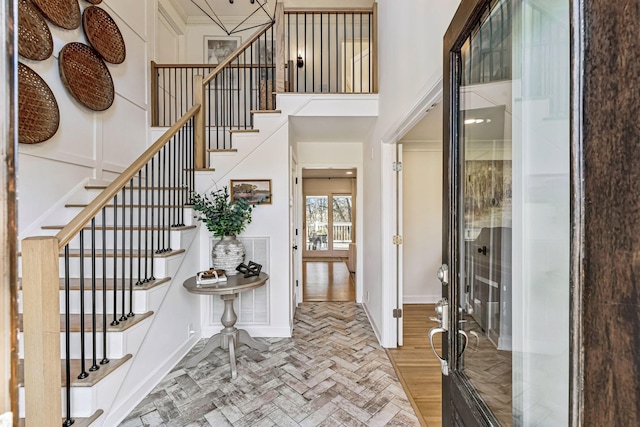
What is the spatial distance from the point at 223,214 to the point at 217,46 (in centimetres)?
394

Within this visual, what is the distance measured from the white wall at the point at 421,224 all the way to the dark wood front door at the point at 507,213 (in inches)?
125

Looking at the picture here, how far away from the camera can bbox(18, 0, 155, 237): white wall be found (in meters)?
2.24

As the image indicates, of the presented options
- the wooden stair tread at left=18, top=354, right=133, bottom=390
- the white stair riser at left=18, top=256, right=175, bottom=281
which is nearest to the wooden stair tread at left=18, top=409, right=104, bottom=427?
the wooden stair tread at left=18, top=354, right=133, bottom=390

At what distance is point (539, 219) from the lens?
2.29 ft

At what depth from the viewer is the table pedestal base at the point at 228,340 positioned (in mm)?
2426

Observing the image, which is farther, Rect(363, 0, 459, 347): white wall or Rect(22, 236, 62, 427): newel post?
Rect(363, 0, 459, 347): white wall

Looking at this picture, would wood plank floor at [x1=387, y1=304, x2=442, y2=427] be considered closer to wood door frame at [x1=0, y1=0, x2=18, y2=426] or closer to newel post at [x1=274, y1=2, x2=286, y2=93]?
wood door frame at [x1=0, y1=0, x2=18, y2=426]

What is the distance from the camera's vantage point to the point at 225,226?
105 inches

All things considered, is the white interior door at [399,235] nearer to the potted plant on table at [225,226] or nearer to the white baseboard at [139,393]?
the potted plant on table at [225,226]

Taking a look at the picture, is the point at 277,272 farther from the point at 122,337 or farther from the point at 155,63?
the point at 155,63

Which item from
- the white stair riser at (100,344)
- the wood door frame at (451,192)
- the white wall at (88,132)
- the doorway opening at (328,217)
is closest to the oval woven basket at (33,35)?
the white wall at (88,132)

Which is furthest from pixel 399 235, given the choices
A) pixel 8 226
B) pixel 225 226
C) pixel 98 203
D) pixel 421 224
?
pixel 8 226

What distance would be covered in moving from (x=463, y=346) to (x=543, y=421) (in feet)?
1.12

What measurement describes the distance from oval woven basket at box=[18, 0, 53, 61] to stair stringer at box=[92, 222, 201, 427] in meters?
1.85
